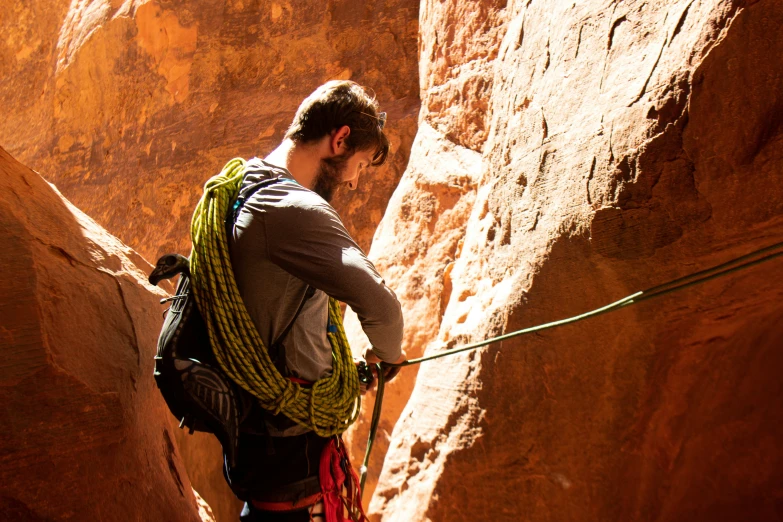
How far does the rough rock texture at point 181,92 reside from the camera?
5.40 m

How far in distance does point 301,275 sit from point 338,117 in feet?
1.59

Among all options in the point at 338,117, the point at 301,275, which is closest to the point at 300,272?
the point at 301,275

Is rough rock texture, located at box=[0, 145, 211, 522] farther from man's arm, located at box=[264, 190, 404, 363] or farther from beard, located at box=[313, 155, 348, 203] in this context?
beard, located at box=[313, 155, 348, 203]

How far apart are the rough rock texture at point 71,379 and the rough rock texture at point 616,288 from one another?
38.6 inches

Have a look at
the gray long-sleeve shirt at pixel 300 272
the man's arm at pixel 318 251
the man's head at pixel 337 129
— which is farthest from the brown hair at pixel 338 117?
the man's arm at pixel 318 251

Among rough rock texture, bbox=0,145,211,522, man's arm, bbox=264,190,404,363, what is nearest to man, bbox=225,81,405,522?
man's arm, bbox=264,190,404,363

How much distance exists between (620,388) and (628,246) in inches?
18.8

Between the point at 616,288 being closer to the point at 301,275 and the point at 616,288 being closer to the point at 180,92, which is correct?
the point at 301,275

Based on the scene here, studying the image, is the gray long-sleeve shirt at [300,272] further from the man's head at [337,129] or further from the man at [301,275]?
the man's head at [337,129]

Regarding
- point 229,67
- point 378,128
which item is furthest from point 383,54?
point 378,128

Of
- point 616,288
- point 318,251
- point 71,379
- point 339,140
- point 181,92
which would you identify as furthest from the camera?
point 181,92

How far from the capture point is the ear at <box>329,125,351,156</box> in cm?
177

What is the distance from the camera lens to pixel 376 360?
195 centimetres

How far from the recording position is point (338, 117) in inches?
69.4
